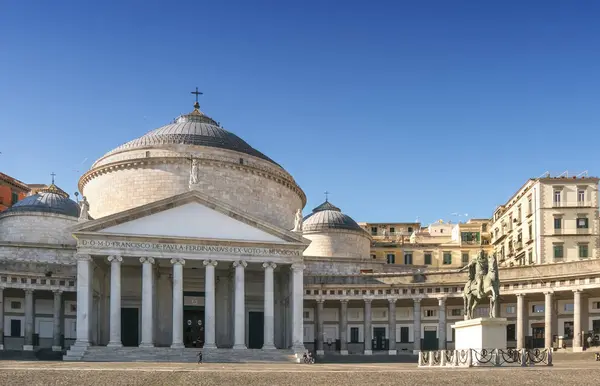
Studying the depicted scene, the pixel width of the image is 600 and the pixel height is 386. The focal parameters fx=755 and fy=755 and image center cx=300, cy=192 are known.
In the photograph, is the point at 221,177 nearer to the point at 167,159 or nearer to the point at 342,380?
the point at 167,159

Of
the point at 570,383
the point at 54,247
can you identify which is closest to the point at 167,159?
the point at 54,247

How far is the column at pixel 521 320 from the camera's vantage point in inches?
2302

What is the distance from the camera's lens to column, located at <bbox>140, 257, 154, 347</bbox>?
174ft

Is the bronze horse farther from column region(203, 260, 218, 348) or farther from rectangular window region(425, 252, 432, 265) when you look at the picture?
rectangular window region(425, 252, 432, 265)

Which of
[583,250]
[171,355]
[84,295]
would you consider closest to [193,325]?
[171,355]

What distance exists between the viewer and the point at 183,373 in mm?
33375

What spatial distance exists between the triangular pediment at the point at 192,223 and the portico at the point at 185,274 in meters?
0.07

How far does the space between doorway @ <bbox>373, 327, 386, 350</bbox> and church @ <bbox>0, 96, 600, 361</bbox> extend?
0.10 metres

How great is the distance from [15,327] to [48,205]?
508 inches

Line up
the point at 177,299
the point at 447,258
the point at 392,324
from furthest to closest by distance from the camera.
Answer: the point at 447,258
the point at 392,324
the point at 177,299

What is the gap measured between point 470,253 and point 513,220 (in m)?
15.9

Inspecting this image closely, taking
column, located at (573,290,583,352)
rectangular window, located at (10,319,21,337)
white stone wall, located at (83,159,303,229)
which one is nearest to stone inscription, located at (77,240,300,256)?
white stone wall, located at (83,159,303,229)

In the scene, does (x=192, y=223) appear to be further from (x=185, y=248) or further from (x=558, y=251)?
(x=558, y=251)

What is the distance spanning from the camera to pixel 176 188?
65.7 m
